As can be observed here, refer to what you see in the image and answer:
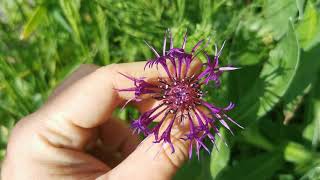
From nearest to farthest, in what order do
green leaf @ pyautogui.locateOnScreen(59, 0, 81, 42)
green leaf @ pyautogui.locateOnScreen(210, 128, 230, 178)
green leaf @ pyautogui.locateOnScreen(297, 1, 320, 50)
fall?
1. green leaf @ pyautogui.locateOnScreen(210, 128, 230, 178)
2. green leaf @ pyautogui.locateOnScreen(297, 1, 320, 50)
3. green leaf @ pyautogui.locateOnScreen(59, 0, 81, 42)

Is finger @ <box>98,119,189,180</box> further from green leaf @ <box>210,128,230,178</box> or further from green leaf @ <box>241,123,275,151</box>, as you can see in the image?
green leaf @ <box>241,123,275,151</box>

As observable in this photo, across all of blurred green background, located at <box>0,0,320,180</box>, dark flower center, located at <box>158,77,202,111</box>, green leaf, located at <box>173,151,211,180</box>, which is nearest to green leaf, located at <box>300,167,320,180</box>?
blurred green background, located at <box>0,0,320,180</box>

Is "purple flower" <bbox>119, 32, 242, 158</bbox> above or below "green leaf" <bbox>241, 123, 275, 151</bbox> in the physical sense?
above

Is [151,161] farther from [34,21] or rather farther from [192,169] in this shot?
[34,21]

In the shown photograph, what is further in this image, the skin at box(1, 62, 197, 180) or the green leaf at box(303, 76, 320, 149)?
the green leaf at box(303, 76, 320, 149)

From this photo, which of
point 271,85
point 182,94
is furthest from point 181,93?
point 271,85

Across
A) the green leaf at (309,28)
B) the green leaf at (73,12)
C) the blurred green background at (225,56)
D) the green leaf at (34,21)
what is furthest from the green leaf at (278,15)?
the green leaf at (34,21)

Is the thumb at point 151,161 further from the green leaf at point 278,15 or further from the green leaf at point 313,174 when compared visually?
the green leaf at point 278,15

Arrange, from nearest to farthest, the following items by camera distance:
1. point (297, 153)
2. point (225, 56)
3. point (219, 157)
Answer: point (219, 157) → point (297, 153) → point (225, 56)

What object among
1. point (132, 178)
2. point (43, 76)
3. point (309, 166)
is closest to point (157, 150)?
point (132, 178)
